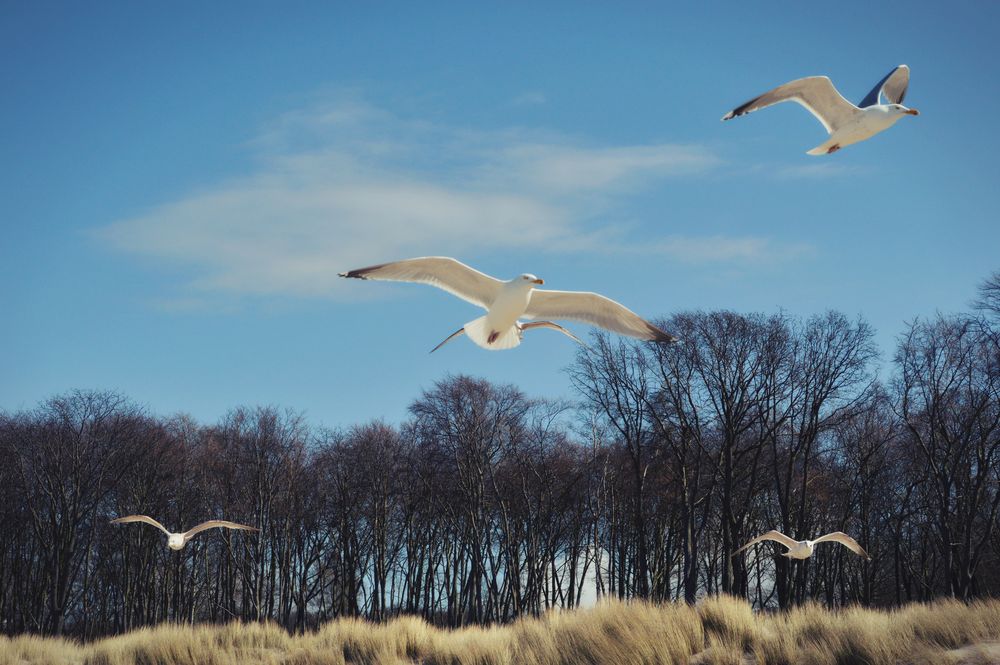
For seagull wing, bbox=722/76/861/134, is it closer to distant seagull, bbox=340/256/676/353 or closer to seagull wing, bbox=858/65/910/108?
seagull wing, bbox=858/65/910/108

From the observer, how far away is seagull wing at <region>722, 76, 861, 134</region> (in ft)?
52.7

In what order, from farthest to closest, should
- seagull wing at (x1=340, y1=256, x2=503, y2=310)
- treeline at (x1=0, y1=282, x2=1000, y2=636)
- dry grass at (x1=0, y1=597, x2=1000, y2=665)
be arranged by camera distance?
1. treeline at (x1=0, y1=282, x2=1000, y2=636)
2. seagull wing at (x1=340, y1=256, x2=503, y2=310)
3. dry grass at (x1=0, y1=597, x2=1000, y2=665)

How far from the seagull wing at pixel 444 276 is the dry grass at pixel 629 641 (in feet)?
19.3

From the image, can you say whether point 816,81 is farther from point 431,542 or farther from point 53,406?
point 53,406

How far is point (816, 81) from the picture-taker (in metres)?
16.1

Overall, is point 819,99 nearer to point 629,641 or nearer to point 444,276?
point 444,276

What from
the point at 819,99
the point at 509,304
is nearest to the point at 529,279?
the point at 509,304

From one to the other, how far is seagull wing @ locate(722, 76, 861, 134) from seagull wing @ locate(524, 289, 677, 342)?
3.97m

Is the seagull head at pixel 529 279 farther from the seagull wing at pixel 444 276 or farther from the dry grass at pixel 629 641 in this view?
the dry grass at pixel 629 641

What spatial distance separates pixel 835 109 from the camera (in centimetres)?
1644

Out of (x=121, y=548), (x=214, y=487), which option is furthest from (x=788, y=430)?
(x=121, y=548)

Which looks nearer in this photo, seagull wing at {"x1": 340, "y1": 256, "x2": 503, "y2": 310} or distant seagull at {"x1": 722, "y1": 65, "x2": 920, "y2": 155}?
Result: seagull wing at {"x1": 340, "y1": 256, "x2": 503, "y2": 310}

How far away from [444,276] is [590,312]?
2.62m

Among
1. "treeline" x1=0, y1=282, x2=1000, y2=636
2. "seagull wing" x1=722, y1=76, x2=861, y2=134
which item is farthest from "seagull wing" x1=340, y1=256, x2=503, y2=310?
"treeline" x1=0, y1=282, x2=1000, y2=636
